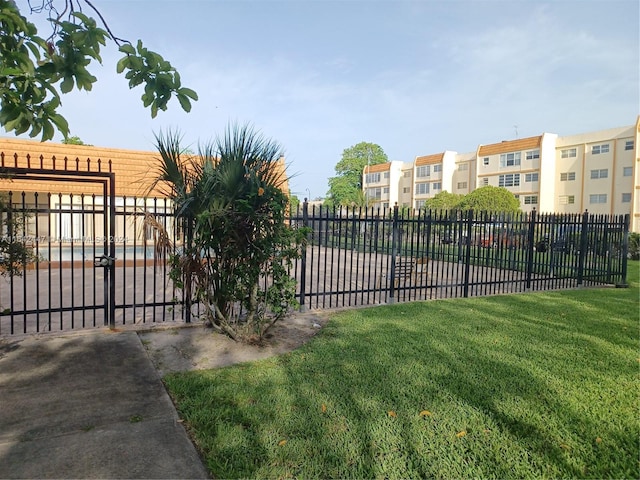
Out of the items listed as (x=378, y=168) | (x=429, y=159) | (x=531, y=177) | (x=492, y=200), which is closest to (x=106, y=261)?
(x=492, y=200)

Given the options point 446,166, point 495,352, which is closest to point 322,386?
point 495,352

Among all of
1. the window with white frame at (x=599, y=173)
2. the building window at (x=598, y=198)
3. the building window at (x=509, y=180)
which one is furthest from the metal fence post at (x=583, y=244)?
the building window at (x=509, y=180)

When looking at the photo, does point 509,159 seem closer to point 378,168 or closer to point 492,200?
point 492,200

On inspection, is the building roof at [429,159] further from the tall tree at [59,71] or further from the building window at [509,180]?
the tall tree at [59,71]

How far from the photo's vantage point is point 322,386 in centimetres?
395

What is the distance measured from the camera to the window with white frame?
1641 inches

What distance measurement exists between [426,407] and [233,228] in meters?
2.99

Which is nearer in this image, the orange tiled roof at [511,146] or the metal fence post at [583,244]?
the metal fence post at [583,244]

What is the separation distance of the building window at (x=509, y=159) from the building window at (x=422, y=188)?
520 inches

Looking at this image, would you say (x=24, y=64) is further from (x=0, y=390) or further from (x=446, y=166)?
(x=446, y=166)

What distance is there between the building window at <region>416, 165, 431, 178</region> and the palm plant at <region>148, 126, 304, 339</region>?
60055 mm

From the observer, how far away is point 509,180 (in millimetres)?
50688

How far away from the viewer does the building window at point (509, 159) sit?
49.8m

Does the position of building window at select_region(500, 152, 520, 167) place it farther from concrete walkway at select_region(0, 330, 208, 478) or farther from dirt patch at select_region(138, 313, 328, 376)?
concrete walkway at select_region(0, 330, 208, 478)
